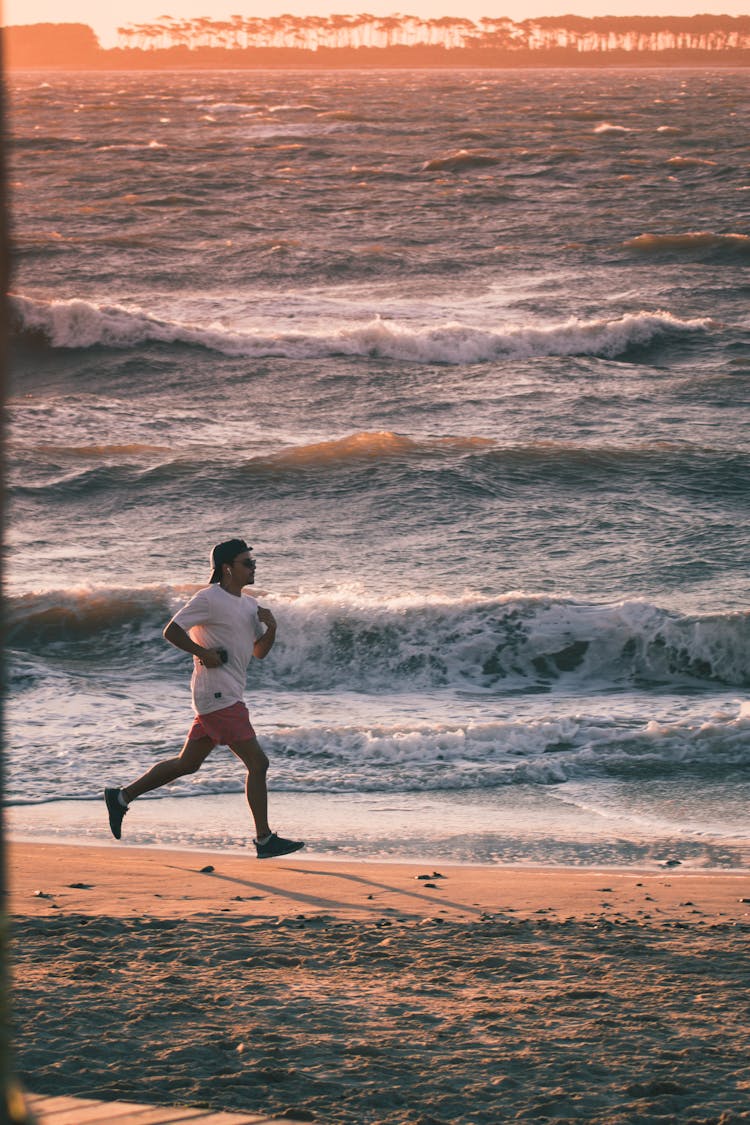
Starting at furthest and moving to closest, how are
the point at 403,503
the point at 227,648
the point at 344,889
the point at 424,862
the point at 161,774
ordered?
the point at 403,503, the point at 424,862, the point at 161,774, the point at 227,648, the point at 344,889

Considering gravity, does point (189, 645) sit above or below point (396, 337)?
below

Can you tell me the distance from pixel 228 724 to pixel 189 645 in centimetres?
39

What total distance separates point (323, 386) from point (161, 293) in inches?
370

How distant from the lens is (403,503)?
17.0 meters

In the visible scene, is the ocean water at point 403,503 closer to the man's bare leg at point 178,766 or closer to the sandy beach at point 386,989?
the man's bare leg at point 178,766

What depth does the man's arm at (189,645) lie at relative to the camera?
19.1ft

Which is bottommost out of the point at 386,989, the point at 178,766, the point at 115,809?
the point at 115,809

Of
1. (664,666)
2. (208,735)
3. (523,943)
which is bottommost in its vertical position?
(664,666)

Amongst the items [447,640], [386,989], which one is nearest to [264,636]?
[386,989]

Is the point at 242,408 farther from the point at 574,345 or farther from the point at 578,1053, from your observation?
the point at 578,1053

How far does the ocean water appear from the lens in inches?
310

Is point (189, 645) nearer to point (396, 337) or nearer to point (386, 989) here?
point (386, 989)

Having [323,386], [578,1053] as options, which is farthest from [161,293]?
[578,1053]

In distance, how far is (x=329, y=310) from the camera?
29578mm
